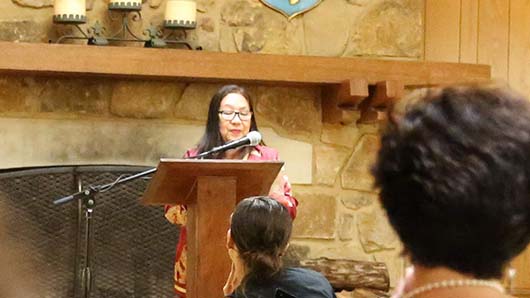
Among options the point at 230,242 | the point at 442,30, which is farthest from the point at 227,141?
the point at 442,30

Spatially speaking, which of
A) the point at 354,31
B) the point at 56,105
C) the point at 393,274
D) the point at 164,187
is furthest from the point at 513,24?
the point at 164,187

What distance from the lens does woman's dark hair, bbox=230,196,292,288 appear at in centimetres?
241

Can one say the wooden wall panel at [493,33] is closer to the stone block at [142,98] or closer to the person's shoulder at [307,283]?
the stone block at [142,98]

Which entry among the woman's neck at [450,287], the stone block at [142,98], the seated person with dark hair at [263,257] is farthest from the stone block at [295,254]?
the woman's neck at [450,287]

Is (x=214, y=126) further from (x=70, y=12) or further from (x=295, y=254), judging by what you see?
(x=295, y=254)

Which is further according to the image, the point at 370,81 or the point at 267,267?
the point at 370,81

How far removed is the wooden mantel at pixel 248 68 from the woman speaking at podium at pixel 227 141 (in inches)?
22.2

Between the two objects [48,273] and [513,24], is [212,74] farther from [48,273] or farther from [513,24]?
[513,24]

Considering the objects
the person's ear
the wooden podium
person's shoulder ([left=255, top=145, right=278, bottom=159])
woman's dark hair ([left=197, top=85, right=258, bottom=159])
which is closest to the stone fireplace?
woman's dark hair ([left=197, top=85, right=258, bottom=159])

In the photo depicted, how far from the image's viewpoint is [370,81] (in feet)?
12.9

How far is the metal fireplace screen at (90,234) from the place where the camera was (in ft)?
12.8

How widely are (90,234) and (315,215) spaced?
2.89 feet

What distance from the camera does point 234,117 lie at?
318 cm

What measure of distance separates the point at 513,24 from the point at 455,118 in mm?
3560
